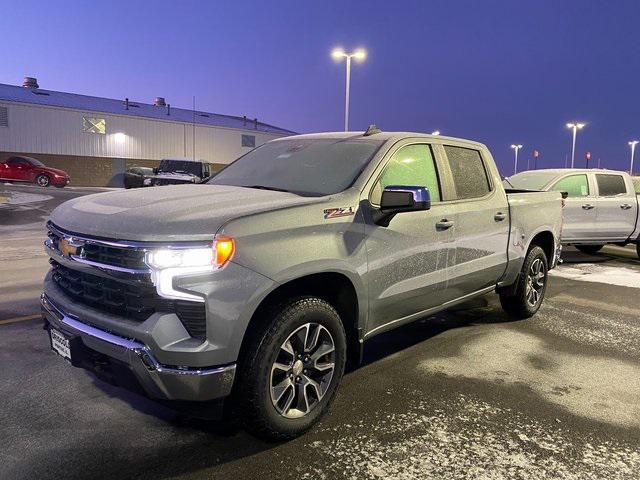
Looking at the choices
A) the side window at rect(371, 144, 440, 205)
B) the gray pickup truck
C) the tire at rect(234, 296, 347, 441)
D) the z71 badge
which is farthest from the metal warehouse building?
the tire at rect(234, 296, 347, 441)

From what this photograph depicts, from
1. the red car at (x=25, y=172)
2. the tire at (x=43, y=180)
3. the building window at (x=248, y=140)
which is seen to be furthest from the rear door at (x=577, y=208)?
the building window at (x=248, y=140)

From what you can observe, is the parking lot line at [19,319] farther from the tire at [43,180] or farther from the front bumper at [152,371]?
the tire at [43,180]

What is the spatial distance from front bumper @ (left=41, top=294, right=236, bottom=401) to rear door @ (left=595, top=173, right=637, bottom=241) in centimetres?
948

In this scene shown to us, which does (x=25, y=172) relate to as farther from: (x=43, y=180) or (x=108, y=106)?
(x=108, y=106)

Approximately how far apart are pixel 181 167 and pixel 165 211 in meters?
17.3

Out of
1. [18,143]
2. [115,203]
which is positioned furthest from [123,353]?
[18,143]

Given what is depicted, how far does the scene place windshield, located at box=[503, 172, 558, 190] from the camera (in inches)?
395

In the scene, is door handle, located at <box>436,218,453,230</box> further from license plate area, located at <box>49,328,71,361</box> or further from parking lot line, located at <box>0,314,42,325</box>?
parking lot line, located at <box>0,314,42,325</box>

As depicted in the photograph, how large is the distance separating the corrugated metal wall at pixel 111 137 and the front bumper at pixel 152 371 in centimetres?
3541

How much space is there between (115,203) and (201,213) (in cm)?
72

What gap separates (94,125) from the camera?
36.1 m

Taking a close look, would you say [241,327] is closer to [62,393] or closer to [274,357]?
[274,357]

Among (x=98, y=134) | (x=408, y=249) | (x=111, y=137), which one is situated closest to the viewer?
(x=408, y=249)

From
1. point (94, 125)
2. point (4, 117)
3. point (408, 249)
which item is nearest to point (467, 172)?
point (408, 249)
